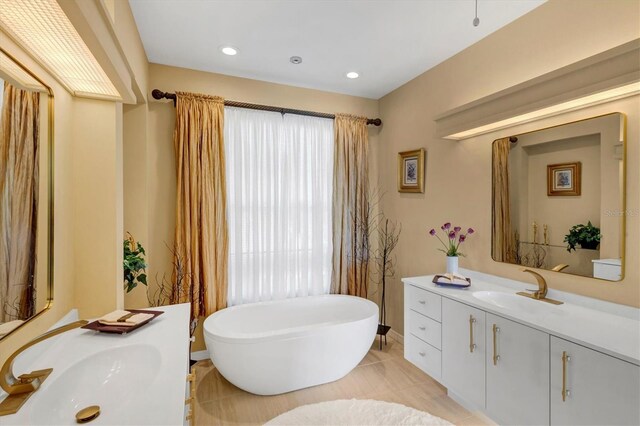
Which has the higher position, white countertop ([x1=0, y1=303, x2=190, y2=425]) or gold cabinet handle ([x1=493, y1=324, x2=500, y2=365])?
white countertop ([x1=0, y1=303, x2=190, y2=425])

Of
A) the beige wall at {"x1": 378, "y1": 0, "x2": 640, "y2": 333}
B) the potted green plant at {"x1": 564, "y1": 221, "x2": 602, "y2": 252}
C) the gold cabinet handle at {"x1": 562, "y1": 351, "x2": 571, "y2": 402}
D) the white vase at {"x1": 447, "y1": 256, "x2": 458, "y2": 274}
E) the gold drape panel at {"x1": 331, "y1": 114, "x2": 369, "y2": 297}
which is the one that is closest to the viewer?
the gold cabinet handle at {"x1": 562, "y1": 351, "x2": 571, "y2": 402}

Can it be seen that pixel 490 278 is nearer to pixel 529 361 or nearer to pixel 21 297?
pixel 529 361

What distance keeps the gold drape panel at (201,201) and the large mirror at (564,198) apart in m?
2.43

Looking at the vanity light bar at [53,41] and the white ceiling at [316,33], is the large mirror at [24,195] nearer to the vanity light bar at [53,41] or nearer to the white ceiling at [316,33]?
the vanity light bar at [53,41]

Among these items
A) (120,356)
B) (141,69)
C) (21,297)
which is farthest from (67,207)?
(141,69)

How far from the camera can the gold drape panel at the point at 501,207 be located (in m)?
2.27

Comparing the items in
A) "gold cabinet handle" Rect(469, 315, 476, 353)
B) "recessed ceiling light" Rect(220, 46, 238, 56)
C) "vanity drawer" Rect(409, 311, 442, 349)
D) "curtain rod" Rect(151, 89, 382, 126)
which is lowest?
"vanity drawer" Rect(409, 311, 442, 349)

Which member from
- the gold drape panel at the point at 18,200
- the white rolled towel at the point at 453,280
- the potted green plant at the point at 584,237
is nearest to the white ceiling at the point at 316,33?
the gold drape panel at the point at 18,200

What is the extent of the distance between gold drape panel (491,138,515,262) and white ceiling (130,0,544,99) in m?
0.94

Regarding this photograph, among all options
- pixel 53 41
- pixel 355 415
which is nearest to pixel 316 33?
pixel 53 41

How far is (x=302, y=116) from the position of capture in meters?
3.30

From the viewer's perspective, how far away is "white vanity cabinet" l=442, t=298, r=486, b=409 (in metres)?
1.89

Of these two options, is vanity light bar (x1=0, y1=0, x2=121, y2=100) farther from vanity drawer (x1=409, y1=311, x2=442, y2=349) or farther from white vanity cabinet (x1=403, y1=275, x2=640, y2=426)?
vanity drawer (x1=409, y1=311, x2=442, y2=349)

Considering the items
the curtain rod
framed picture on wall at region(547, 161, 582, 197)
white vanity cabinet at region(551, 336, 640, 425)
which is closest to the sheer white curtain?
the curtain rod
